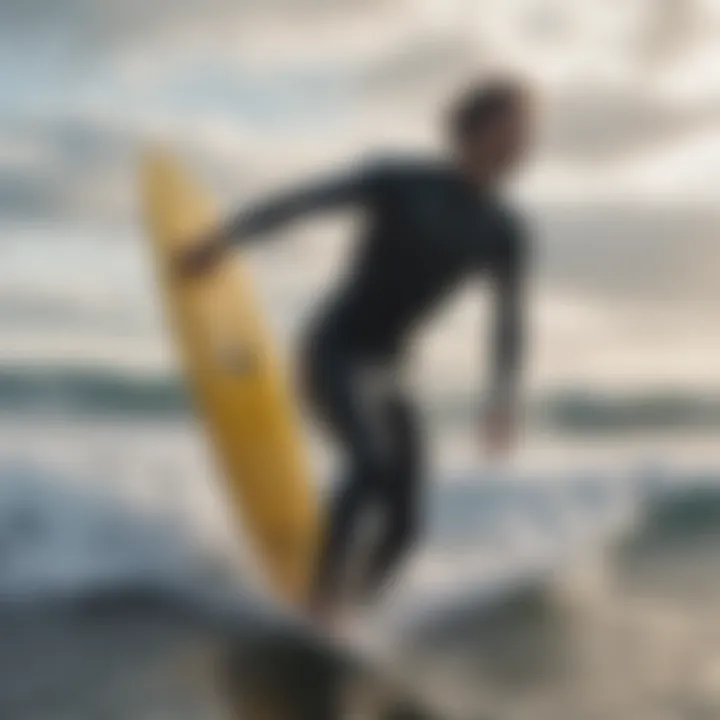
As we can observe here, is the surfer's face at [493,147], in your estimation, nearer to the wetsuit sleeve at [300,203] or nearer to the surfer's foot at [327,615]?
the wetsuit sleeve at [300,203]

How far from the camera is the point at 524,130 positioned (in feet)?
5.62

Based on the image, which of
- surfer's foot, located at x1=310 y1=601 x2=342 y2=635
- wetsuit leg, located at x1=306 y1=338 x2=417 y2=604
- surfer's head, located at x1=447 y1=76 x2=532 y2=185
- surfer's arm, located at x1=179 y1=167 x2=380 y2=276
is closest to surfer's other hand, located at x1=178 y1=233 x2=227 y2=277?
surfer's arm, located at x1=179 y1=167 x2=380 y2=276

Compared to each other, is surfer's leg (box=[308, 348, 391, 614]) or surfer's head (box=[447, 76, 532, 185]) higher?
surfer's head (box=[447, 76, 532, 185])

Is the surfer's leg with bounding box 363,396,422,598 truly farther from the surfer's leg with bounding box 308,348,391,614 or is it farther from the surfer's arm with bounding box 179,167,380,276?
the surfer's arm with bounding box 179,167,380,276

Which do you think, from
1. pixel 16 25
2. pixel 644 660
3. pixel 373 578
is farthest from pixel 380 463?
pixel 16 25

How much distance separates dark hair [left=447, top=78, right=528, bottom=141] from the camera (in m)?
1.68

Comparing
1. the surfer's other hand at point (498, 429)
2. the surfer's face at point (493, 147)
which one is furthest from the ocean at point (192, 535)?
the surfer's face at point (493, 147)

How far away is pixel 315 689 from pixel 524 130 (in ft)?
2.10

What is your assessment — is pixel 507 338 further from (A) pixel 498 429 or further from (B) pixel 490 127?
(B) pixel 490 127

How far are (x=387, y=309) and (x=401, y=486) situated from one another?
0.19 meters

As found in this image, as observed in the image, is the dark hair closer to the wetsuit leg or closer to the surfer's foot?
the wetsuit leg

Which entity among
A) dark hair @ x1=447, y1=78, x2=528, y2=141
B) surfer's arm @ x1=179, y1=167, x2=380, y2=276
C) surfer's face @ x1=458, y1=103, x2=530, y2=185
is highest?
dark hair @ x1=447, y1=78, x2=528, y2=141

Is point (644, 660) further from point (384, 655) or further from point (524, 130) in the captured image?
point (524, 130)

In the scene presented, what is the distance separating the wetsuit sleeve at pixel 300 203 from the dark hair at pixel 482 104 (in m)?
0.10
